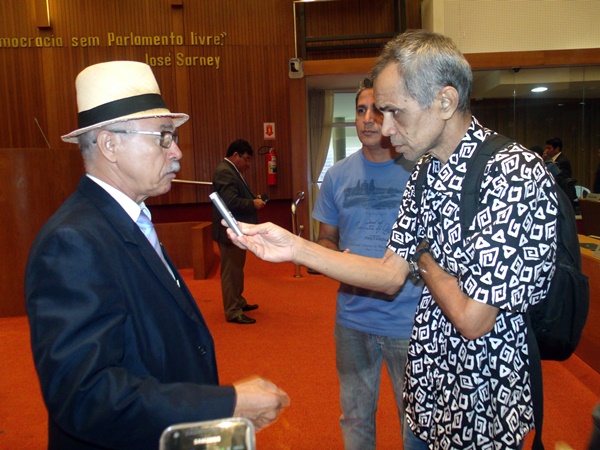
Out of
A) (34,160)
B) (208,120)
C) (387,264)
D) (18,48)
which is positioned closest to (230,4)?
(208,120)

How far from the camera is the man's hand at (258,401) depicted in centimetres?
112

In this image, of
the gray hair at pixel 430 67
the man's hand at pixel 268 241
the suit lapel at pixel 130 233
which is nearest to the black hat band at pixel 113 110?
the suit lapel at pixel 130 233

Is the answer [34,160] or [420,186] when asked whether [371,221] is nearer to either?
[420,186]

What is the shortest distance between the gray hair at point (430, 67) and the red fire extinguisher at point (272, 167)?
8036 millimetres

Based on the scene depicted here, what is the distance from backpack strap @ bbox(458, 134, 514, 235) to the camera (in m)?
1.27

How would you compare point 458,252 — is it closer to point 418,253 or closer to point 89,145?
point 418,253

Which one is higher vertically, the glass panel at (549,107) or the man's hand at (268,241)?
the glass panel at (549,107)

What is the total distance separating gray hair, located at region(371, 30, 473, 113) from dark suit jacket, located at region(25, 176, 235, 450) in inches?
33.2

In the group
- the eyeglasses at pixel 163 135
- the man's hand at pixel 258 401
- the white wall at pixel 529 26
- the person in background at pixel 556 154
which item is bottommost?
the man's hand at pixel 258 401

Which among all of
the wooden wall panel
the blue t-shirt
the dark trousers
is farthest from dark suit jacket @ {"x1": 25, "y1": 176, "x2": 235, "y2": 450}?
the wooden wall panel

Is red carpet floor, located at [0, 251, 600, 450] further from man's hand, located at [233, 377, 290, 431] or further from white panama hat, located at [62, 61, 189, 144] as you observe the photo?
white panama hat, located at [62, 61, 189, 144]

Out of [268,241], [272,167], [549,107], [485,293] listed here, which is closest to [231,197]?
[268,241]

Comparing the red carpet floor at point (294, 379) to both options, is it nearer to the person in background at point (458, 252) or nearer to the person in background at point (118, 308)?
the person in background at point (458, 252)

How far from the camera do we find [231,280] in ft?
A: 16.8
